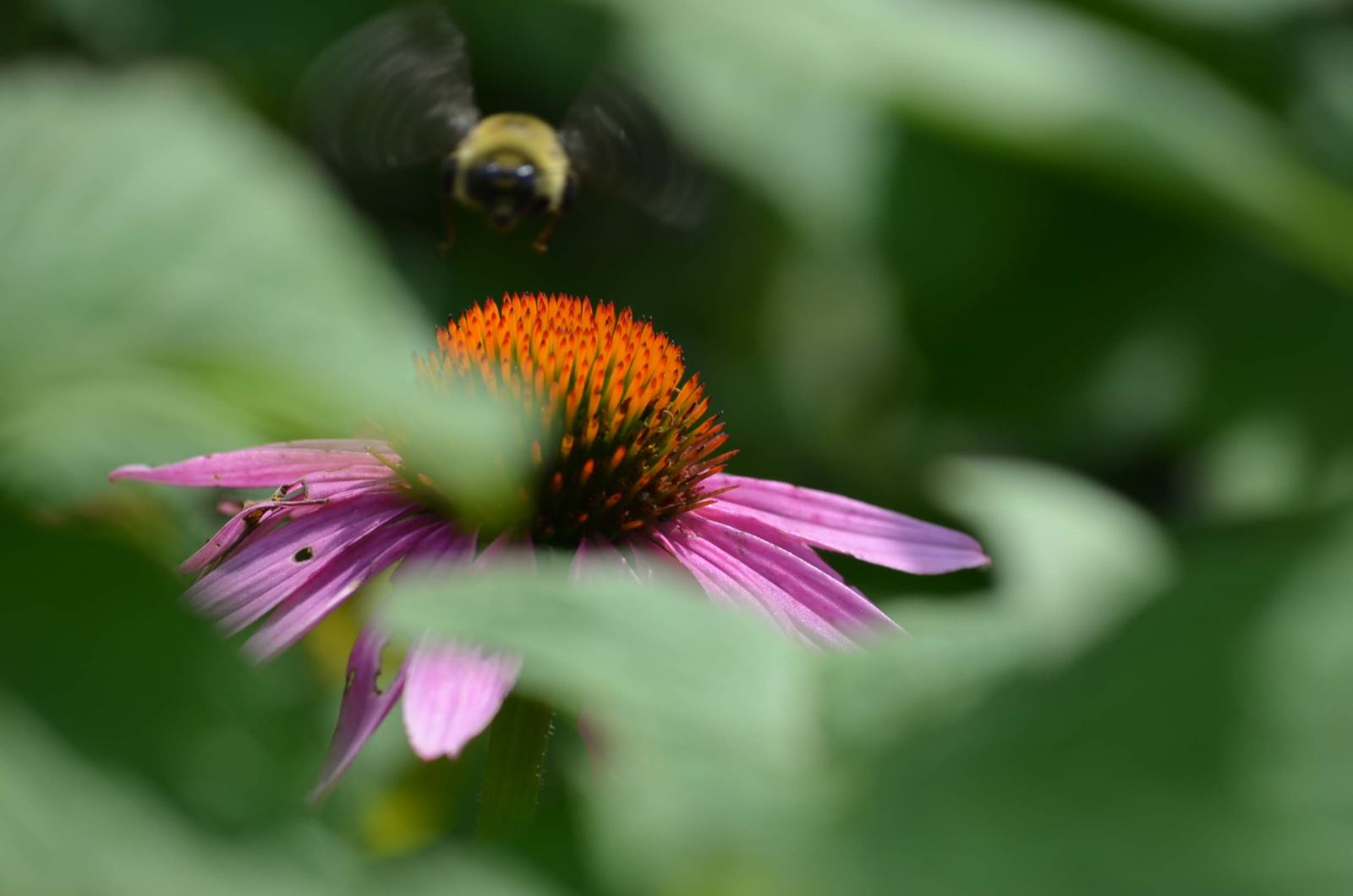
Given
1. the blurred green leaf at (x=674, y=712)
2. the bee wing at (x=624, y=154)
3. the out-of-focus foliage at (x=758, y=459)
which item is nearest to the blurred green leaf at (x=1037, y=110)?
the out-of-focus foliage at (x=758, y=459)

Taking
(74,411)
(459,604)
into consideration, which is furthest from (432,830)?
(74,411)

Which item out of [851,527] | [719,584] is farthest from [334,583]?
[851,527]

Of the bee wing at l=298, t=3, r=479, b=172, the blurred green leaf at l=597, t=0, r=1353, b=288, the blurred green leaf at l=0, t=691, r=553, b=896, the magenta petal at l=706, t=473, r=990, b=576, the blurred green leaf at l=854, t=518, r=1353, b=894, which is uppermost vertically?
the bee wing at l=298, t=3, r=479, b=172

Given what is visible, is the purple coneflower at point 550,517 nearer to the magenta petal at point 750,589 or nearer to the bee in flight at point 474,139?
the magenta petal at point 750,589

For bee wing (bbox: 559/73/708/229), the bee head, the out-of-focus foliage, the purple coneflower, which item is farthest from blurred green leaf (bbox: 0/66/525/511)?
bee wing (bbox: 559/73/708/229)

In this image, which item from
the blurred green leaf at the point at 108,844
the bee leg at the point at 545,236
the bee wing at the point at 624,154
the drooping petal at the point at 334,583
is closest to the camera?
the blurred green leaf at the point at 108,844

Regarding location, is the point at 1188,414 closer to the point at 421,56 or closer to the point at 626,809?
the point at 421,56

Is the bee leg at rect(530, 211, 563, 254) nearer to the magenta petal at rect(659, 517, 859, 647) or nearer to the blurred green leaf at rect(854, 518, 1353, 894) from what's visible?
the magenta petal at rect(659, 517, 859, 647)
